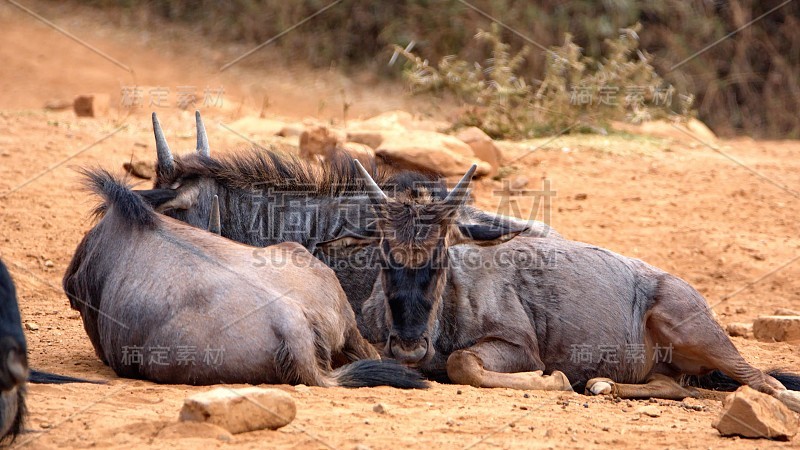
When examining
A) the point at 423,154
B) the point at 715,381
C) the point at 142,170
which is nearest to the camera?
the point at 715,381

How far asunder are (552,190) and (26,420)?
27.3ft

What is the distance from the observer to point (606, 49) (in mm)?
20125

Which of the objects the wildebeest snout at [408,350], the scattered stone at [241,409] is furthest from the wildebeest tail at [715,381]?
the scattered stone at [241,409]

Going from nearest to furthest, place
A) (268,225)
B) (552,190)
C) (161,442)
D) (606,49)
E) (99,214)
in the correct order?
(161,442) → (99,214) → (268,225) → (552,190) → (606,49)

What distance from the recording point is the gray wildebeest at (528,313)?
7.03 meters

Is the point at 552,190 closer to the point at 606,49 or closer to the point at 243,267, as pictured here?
the point at 243,267

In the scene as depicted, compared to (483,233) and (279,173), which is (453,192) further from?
(279,173)

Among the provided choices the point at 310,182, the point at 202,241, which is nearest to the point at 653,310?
the point at 310,182

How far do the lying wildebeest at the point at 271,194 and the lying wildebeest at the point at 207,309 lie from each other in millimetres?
1061

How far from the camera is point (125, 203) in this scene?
6773mm

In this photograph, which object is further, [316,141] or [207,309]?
[316,141]

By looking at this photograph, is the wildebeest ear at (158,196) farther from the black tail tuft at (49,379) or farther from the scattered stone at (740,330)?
the scattered stone at (740,330)

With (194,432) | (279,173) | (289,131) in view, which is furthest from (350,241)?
(289,131)

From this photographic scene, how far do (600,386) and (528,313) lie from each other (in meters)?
0.80
